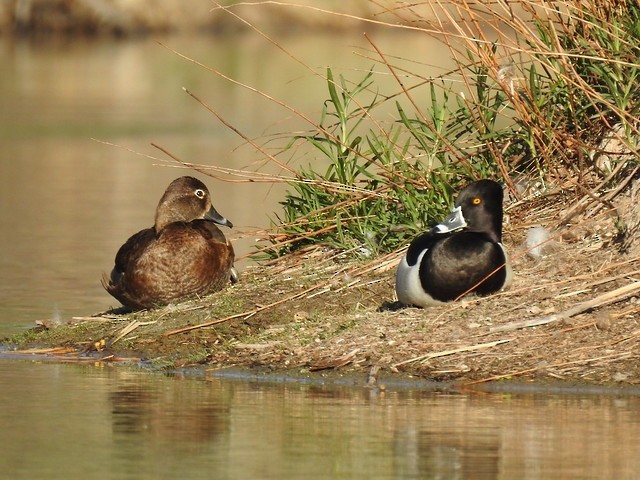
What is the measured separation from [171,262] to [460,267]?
6.70 feet

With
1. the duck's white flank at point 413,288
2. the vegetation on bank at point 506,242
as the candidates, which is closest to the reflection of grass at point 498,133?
the vegetation on bank at point 506,242

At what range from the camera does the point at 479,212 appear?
9.43m

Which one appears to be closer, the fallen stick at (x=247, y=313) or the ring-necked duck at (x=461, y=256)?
the ring-necked duck at (x=461, y=256)

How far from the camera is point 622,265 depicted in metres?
9.34

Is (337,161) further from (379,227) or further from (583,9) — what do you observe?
(583,9)

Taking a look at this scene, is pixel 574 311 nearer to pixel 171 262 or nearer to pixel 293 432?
pixel 293 432

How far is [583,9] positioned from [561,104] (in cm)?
67

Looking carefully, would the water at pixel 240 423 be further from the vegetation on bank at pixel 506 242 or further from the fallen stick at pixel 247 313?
the fallen stick at pixel 247 313

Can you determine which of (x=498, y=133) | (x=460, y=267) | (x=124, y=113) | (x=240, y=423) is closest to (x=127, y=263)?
(x=460, y=267)

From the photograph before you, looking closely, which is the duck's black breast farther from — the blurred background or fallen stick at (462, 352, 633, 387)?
the blurred background

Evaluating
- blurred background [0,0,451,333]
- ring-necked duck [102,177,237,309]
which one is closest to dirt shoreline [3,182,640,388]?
ring-necked duck [102,177,237,309]

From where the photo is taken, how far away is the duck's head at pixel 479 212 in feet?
30.9

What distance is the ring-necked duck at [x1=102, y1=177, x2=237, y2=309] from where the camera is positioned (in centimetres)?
1023

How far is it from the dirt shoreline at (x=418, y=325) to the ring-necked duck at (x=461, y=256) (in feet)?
0.32
